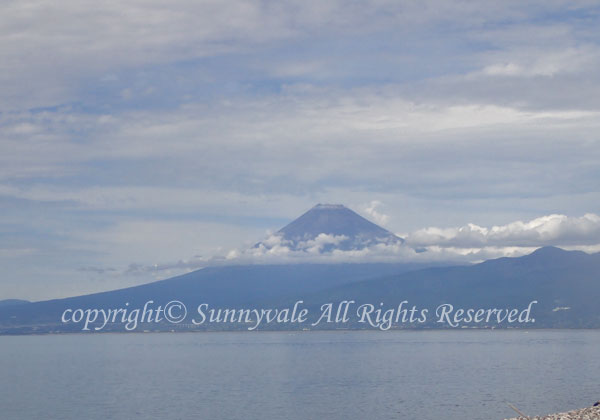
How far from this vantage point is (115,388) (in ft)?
391

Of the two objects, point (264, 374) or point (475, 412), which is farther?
point (264, 374)

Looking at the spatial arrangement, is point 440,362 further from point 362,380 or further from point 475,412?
point 475,412

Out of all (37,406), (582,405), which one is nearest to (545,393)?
(582,405)

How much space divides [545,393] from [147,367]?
93011 millimetres

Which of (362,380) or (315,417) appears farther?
(362,380)

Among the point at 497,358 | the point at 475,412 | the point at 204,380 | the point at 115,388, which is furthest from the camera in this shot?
the point at 497,358

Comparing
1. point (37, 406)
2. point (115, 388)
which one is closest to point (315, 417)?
point (37, 406)

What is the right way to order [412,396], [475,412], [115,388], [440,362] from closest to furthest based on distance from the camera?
[475,412]
[412,396]
[115,388]
[440,362]

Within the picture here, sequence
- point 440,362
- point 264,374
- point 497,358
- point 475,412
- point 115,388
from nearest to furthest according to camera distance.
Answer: point 475,412
point 115,388
point 264,374
point 440,362
point 497,358

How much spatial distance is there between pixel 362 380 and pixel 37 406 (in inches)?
1918

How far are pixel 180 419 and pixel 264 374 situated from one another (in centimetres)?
5758

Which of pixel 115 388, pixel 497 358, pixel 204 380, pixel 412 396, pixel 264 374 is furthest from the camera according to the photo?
pixel 497 358

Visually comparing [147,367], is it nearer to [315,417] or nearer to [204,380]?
[204,380]

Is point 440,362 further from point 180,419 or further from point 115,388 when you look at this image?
point 180,419
